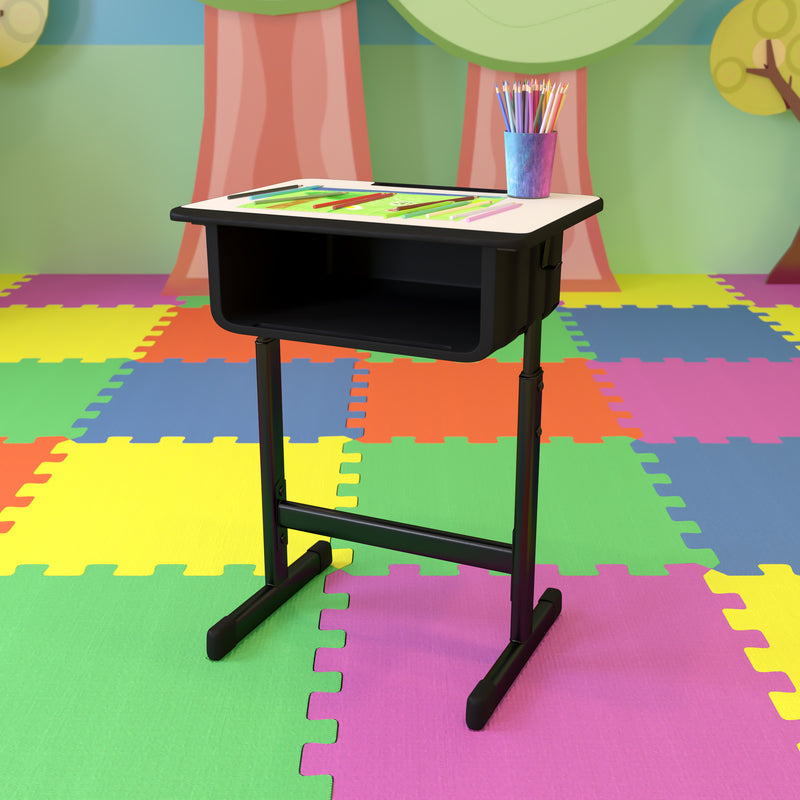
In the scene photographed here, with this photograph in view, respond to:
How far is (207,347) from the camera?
3.92m

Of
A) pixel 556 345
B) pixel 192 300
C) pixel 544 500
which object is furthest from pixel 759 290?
pixel 192 300

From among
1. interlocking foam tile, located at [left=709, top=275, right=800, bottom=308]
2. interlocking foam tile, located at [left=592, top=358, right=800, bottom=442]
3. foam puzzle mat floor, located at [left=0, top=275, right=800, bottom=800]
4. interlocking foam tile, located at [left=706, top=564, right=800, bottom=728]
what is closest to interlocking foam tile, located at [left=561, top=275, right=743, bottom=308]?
interlocking foam tile, located at [left=709, top=275, right=800, bottom=308]

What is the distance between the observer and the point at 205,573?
2303mm

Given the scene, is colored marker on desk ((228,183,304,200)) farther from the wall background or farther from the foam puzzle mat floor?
the wall background

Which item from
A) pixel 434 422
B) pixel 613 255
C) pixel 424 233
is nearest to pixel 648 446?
pixel 434 422

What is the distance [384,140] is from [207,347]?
1.57m

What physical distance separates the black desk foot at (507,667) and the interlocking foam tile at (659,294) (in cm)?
255

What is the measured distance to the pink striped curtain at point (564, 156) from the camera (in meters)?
4.53

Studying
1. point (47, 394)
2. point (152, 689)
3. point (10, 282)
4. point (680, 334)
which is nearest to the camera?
point (152, 689)

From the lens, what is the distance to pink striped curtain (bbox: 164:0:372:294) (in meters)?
4.46

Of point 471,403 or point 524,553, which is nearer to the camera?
point 524,553

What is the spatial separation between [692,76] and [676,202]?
1.99 feet

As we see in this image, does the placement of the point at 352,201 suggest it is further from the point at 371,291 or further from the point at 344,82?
the point at 344,82

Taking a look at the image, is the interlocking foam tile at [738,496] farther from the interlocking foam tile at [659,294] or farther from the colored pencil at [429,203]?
the interlocking foam tile at [659,294]
